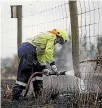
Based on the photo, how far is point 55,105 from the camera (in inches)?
255

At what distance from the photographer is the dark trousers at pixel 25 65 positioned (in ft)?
25.3

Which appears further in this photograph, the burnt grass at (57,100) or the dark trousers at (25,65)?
the dark trousers at (25,65)

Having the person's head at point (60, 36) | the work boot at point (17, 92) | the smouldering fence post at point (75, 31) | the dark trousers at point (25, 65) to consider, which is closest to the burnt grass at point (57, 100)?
the work boot at point (17, 92)

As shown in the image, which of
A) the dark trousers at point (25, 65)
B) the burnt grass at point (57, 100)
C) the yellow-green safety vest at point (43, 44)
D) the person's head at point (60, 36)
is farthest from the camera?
the person's head at point (60, 36)

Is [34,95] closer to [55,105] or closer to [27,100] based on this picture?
[27,100]

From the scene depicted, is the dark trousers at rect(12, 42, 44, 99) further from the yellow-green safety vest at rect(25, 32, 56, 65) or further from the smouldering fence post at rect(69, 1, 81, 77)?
the smouldering fence post at rect(69, 1, 81, 77)

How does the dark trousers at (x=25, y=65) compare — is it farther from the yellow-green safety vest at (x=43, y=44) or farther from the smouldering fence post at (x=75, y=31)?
the smouldering fence post at (x=75, y=31)

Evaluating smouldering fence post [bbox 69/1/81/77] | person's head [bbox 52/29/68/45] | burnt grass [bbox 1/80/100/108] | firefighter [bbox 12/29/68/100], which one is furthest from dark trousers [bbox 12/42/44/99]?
smouldering fence post [bbox 69/1/81/77]

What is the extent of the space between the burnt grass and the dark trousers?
0.75 feet

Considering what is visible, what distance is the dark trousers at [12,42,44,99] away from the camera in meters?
7.71

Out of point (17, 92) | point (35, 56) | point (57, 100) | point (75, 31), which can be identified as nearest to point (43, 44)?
point (35, 56)

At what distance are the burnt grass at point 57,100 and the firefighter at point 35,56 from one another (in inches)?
11.6

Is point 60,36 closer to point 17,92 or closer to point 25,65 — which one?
point 25,65

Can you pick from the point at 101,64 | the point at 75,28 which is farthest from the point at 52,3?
the point at 101,64
